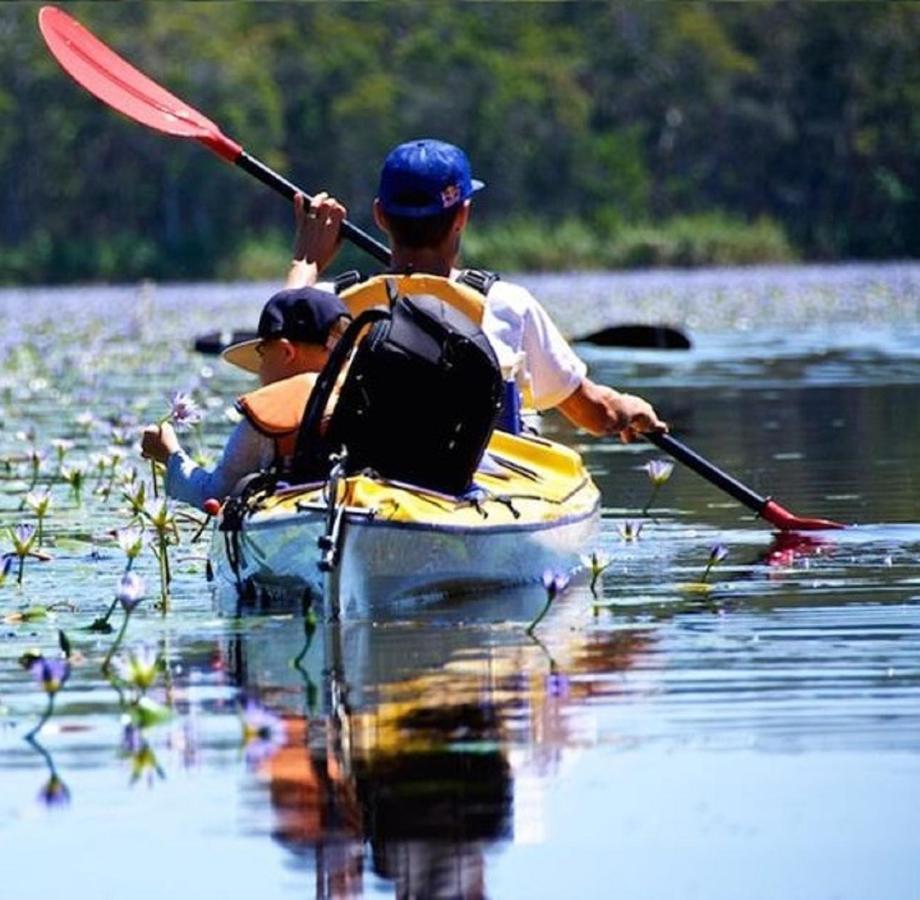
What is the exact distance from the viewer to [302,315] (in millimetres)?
9039

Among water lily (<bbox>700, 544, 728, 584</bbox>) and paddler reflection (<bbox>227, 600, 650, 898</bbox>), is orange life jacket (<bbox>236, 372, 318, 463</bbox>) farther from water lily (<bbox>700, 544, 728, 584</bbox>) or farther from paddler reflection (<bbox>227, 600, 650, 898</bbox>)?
water lily (<bbox>700, 544, 728, 584</bbox>)

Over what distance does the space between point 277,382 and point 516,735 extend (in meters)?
2.50

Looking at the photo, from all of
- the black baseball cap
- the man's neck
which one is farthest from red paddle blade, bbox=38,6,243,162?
the black baseball cap

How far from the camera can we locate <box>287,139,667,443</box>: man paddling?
9.29 m

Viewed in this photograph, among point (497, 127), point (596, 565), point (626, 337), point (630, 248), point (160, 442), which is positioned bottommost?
point (596, 565)

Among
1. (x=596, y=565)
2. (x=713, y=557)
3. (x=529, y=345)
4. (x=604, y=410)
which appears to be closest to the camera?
(x=596, y=565)

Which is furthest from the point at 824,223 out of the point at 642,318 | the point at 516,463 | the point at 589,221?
the point at 516,463

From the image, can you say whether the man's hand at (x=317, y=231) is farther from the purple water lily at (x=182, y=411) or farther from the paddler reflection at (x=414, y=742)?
the paddler reflection at (x=414, y=742)

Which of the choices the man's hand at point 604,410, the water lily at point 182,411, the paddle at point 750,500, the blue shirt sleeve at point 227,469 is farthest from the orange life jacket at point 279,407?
the paddle at point 750,500

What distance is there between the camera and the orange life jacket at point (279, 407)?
8883 millimetres

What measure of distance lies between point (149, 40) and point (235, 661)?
74479mm

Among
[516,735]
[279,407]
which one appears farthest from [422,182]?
[516,735]

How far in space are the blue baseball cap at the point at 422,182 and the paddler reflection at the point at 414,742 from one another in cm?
135

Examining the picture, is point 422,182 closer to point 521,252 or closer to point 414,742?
point 414,742
